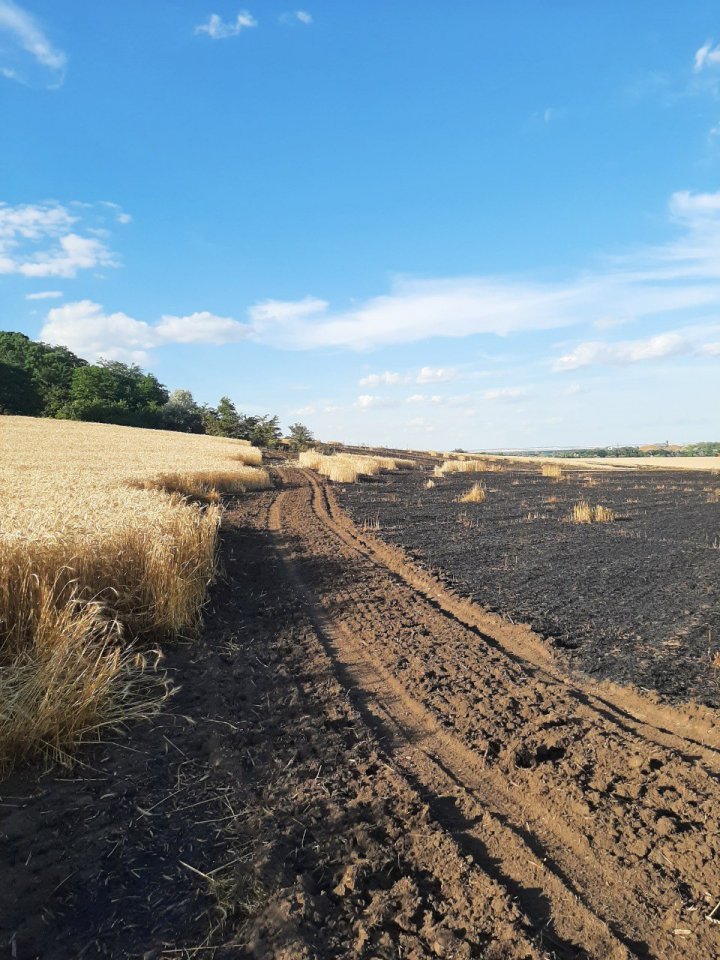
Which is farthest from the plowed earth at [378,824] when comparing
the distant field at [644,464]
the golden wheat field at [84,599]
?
the distant field at [644,464]

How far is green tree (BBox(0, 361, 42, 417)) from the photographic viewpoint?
189 ft

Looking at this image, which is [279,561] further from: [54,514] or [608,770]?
[608,770]

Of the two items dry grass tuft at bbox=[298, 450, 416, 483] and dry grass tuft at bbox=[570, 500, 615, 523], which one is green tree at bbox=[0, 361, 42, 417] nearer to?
dry grass tuft at bbox=[298, 450, 416, 483]

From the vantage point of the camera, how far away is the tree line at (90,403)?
192ft

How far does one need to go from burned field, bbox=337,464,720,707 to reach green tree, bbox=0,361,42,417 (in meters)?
55.5

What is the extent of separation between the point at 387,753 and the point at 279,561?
566cm

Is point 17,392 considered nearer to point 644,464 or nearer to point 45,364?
point 45,364

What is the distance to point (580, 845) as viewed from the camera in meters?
2.57

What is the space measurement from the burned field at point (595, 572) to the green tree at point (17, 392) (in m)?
55.5

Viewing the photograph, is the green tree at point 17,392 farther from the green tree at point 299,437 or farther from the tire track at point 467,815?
the tire track at point 467,815

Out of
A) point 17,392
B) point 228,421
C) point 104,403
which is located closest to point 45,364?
point 17,392

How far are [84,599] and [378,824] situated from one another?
332 centimetres

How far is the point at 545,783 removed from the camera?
120 inches

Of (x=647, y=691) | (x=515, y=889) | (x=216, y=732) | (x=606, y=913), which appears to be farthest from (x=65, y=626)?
(x=647, y=691)
